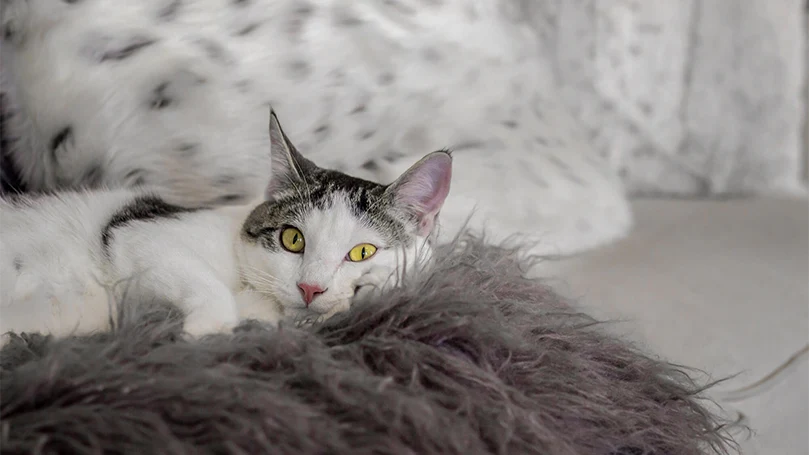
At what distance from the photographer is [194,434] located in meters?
0.49

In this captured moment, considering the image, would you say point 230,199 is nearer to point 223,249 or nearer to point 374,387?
point 223,249

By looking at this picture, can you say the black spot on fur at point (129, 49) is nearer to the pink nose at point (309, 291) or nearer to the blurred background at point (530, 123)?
the blurred background at point (530, 123)

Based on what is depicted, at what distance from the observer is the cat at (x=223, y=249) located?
0.72m

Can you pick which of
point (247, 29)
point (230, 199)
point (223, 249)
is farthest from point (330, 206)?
point (247, 29)

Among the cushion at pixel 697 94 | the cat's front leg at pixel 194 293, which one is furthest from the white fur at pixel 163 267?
the cushion at pixel 697 94

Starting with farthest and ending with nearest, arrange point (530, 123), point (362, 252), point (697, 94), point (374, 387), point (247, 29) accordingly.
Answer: point (697, 94), point (530, 123), point (247, 29), point (362, 252), point (374, 387)

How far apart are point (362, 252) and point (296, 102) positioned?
377 millimetres

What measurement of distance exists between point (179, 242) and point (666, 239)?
0.92 m

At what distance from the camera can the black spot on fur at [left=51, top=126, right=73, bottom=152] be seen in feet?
3.11

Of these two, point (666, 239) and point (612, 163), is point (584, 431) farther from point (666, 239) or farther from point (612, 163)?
point (612, 163)

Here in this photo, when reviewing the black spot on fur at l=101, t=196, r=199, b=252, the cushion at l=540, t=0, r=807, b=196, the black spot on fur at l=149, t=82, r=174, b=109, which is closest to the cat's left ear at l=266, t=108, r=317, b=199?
the black spot on fur at l=101, t=196, r=199, b=252

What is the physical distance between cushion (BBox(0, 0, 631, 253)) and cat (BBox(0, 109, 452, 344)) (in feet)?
0.47

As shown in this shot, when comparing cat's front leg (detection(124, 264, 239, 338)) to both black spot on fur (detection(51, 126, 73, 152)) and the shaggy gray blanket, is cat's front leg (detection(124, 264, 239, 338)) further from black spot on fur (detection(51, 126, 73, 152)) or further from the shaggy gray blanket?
black spot on fur (detection(51, 126, 73, 152))

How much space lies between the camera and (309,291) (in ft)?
2.42
